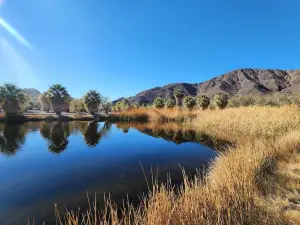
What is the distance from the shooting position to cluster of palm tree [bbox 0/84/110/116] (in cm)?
2577

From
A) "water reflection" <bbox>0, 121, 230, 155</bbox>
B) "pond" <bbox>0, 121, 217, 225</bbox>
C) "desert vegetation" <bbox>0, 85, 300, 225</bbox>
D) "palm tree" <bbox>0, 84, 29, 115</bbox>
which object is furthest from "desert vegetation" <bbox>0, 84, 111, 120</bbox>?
"desert vegetation" <bbox>0, 85, 300, 225</bbox>

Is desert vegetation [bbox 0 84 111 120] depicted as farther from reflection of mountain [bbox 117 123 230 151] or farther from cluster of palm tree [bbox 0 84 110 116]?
reflection of mountain [bbox 117 123 230 151]

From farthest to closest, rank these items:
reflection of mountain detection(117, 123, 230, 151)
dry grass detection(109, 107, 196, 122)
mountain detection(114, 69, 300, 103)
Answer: mountain detection(114, 69, 300, 103) → dry grass detection(109, 107, 196, 122) → reflection of mountain detection(117, 123, 230, 151)

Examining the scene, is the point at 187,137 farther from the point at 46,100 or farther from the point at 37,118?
the point at 46,100

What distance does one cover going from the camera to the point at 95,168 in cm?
611

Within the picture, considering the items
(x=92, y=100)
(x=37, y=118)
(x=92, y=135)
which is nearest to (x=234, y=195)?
(x=92, y=135)

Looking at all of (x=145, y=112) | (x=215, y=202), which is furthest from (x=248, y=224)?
(x=145, y=112)

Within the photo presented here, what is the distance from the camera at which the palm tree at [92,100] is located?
30.2 m

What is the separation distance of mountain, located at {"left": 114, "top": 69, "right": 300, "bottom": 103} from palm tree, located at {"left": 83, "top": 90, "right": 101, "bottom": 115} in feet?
290

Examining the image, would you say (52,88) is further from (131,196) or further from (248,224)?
(248,224)

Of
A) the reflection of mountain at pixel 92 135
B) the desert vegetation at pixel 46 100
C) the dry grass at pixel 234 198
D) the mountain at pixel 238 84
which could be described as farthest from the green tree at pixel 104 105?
the mountain at pixel 238 84

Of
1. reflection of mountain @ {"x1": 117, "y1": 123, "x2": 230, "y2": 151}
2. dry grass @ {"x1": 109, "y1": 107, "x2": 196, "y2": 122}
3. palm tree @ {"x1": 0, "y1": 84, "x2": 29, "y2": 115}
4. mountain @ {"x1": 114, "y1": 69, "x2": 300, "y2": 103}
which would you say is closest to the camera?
reflection of mountain @ {"x1": 117, "y1": 123, "x2": 230, "y2": 151}

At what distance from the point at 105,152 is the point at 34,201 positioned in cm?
432

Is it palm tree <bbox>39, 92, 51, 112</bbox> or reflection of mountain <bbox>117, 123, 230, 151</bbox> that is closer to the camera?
reflection of mountain <bbox>117, 123, 230, 151</bbox>
